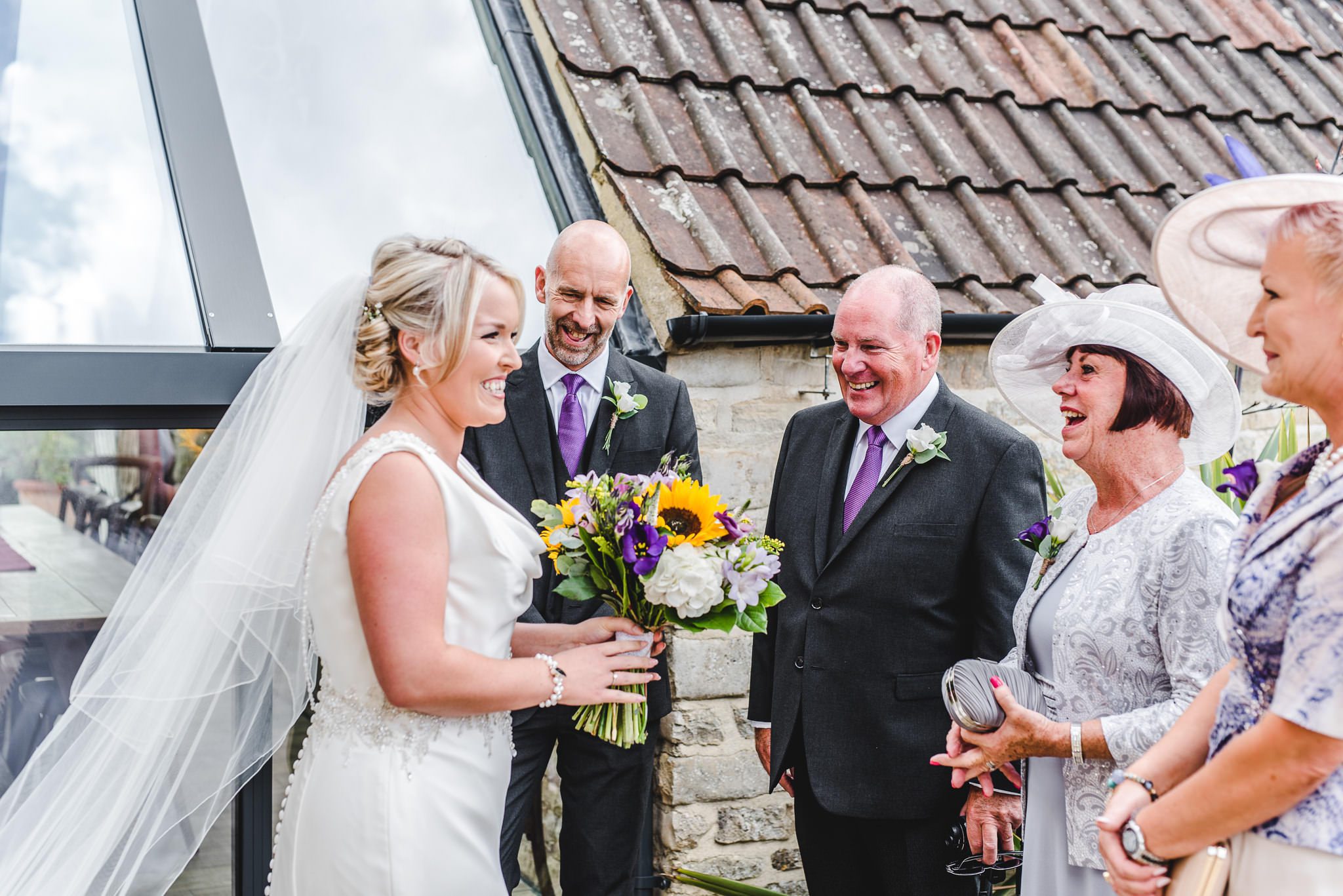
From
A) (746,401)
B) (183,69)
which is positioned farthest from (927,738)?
(183,69)

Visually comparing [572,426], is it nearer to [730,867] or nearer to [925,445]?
[925,445]

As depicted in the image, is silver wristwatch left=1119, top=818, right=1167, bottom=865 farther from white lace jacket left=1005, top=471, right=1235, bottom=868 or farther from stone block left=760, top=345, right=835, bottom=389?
stone block left=760, top=345, right=835, bottom=389

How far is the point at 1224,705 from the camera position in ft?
5.95

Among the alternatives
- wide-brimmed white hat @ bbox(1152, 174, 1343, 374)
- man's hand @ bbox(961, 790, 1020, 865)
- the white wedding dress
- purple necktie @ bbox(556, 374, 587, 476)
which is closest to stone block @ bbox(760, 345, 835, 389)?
purple necktie @ bbox(556, 374, 587, 476)

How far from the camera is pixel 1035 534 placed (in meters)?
2.70

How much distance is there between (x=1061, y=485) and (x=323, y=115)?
3.22 meters

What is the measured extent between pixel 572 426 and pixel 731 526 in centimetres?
95

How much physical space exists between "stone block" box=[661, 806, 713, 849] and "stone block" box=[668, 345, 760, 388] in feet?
4.94

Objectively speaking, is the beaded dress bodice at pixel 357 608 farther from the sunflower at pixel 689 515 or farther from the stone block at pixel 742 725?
the stone block at pixel 742 725

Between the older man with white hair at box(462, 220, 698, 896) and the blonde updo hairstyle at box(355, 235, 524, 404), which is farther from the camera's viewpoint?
the older man with white hair at box(462, 220, 698, 896)

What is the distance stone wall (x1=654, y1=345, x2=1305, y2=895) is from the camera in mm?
3902

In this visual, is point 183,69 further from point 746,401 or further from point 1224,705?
point 1224,705

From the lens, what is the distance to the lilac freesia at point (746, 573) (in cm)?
249

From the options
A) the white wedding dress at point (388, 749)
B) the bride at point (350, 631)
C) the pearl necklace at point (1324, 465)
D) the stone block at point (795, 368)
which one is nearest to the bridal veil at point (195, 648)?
the bride at point (350, 631)
